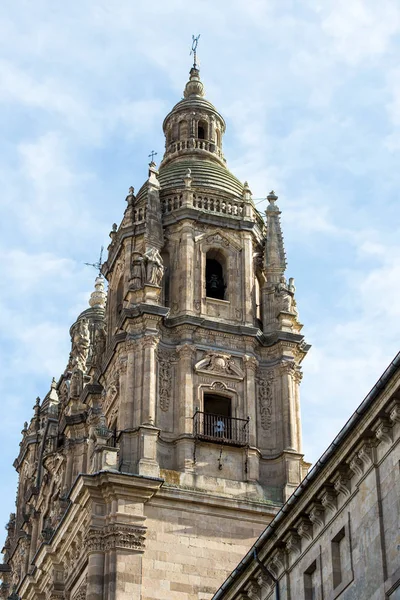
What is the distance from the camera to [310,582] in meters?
34.4

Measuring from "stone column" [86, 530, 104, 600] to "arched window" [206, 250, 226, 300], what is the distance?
12855mm

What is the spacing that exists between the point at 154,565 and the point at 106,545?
180 centimetres

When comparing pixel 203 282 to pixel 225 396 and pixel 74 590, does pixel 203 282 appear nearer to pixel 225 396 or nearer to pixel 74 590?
pixel 225 396

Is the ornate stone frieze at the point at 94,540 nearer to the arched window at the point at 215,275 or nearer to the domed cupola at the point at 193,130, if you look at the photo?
the arched window at the point at 215,275

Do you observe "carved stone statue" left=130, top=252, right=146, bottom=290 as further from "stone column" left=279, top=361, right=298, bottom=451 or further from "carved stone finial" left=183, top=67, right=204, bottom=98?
"carved stone finial" left=183, top=67, right=204, bottom=98

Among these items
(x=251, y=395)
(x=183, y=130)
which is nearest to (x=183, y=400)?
(x=251, y=395)

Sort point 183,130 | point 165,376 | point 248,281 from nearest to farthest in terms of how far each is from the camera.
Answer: point 165,376 < point 248,281 < point 183,130

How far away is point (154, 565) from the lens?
4728cm

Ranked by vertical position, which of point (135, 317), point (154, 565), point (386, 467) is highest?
point (135, 317)

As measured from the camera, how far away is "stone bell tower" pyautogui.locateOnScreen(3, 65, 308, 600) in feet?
158

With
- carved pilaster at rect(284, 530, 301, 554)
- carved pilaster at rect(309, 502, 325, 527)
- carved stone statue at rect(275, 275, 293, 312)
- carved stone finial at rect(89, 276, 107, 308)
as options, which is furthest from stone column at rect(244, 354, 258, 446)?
carved stone finial at rect(89, 276, 107, 308)

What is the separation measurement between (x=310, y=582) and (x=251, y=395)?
19.1m

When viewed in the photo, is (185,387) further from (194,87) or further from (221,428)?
(194,87)

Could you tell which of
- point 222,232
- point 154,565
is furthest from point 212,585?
point 222,232
